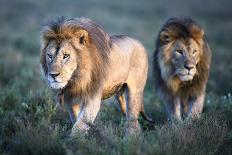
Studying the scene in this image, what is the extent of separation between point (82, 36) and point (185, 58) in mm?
1893

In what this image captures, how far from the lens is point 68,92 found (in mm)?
6914

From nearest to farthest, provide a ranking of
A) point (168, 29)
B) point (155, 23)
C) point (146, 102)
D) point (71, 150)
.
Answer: point (71, 150) → point (168, 29) → point (146, 102) → point (155, 23)

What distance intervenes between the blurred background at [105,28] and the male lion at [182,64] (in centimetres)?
156

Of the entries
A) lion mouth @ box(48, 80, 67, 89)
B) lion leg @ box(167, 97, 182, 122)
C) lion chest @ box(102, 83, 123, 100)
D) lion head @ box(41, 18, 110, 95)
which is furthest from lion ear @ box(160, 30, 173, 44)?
lion mouth @ box(48, 80, 67, 89)

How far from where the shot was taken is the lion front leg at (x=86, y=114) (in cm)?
668

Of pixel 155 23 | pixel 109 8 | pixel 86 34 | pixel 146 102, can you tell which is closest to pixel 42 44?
pixel 86 34

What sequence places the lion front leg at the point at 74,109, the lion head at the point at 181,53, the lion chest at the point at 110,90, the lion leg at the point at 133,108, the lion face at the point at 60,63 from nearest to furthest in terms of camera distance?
the lion face at the point at 60,63
the lion front leg at the point at 74,109
the lion chest at the point at 110,90
the lion leg at the point at 133,108
the lion head at the point at 181,53

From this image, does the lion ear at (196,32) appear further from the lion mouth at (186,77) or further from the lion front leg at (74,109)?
the lion front leg at (74,109)

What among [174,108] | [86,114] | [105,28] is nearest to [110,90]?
[86,114]

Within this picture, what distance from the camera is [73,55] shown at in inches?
261

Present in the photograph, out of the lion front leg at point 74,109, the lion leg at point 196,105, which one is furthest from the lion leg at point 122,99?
the lion front leg at point 74,109

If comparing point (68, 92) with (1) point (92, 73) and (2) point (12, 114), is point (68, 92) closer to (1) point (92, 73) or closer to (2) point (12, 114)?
(1) point (92, 73)

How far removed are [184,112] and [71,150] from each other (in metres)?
3.08

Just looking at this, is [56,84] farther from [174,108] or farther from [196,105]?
[196,105]
